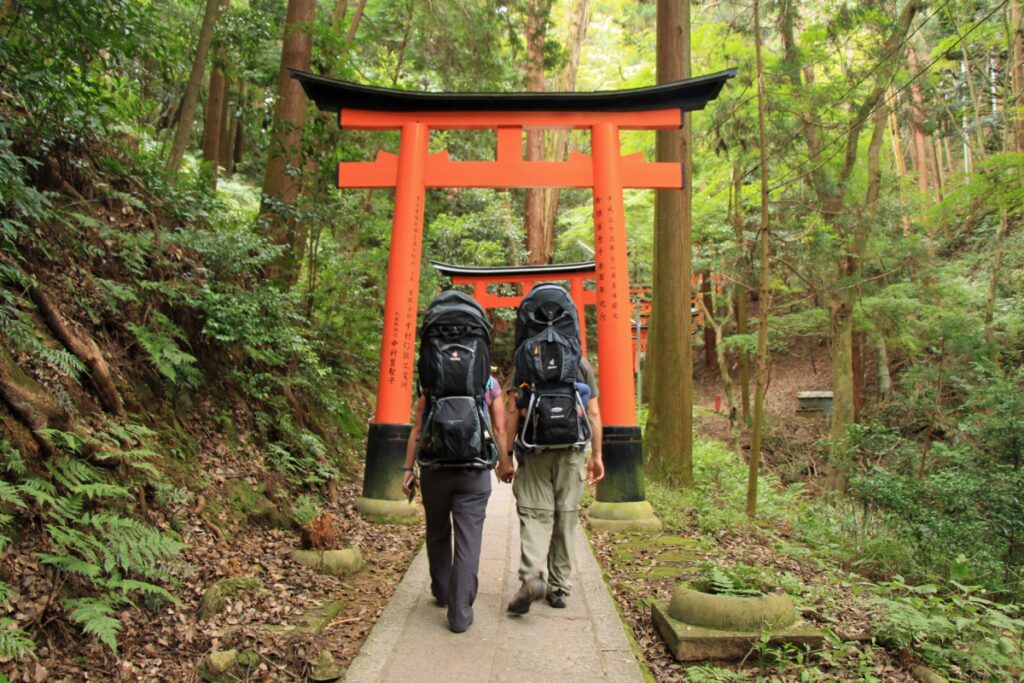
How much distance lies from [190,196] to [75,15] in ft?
8.36

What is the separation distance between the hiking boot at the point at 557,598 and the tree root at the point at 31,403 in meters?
2.90

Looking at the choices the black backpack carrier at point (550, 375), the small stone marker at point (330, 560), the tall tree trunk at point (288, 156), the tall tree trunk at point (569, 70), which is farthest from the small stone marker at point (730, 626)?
the tall tree trunk at point (569, 70)

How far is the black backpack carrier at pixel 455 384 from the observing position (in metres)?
3.60

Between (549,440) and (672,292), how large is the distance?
441 centimetres

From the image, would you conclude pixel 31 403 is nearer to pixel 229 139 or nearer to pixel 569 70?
pixel 569 70

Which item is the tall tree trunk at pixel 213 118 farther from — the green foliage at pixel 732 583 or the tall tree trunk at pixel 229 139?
the green foliage at pixel 732 583

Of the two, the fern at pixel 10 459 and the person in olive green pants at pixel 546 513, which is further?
the person in olive green pants at pixel 546 513

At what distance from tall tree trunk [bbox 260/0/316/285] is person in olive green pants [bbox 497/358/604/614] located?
475 centimetres

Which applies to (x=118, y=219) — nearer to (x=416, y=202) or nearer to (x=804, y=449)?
(x=416, y=202)

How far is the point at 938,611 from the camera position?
4406 millimetres

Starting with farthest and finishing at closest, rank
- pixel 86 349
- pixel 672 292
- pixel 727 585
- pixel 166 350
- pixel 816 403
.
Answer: pixel 816 403 < pixel 672 292 < pixel 166 350 < pixel 86 349 < pixel 727 585

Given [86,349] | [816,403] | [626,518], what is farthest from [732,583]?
[816,403]

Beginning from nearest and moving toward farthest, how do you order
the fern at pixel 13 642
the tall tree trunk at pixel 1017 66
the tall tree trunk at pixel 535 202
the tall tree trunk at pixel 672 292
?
the fern at pixel 13 642
the tall tree trunk at pixel 672 292
the tall tree trunk at pixel 1017 66
the tall tree trunk at pixel 535 202

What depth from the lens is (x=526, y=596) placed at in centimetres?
389
